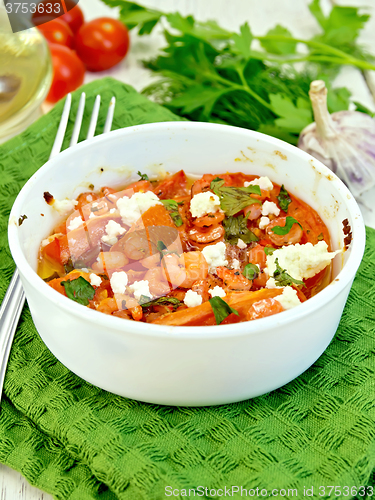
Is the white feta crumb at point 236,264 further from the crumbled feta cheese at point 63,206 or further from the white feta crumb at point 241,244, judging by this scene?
the crumbled feta cheese at point 63,206

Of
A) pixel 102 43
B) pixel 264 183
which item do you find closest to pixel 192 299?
pixel 264 183

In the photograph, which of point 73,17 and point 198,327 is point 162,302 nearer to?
point 198,327

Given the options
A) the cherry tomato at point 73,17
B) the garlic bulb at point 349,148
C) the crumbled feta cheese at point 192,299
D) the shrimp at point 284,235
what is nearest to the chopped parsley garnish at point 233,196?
the shrimp at point 284,235

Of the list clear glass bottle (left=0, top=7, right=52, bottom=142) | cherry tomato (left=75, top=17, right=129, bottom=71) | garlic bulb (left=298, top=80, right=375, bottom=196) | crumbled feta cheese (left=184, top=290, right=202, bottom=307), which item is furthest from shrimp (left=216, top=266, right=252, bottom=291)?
cherry tomato (left=75, top=17, right=129, bottom=71)

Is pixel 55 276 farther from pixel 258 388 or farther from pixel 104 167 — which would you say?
pixel 258 388

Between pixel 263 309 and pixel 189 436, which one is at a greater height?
pixel 263 309

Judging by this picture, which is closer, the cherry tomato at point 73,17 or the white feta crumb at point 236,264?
the white feta crumb at point 236,264
